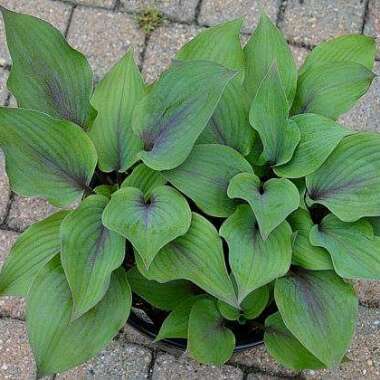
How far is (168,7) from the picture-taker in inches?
90.7

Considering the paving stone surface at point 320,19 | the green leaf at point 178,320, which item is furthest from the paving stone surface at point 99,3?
the green leaf at point 178,320

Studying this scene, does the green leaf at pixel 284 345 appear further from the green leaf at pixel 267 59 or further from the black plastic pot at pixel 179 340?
the green leaf at pixel 267 59

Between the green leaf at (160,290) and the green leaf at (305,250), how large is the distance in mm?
257

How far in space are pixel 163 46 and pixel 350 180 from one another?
1.11 m

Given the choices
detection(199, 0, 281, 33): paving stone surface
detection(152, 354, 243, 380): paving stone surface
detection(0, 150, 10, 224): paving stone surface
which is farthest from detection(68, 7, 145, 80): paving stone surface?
detection(152, 354, 243, 380): paving stone surface

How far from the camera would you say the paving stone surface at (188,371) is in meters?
1.93

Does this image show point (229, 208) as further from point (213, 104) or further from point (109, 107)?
point (109, 107)

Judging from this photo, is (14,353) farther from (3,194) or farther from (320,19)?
(320,19)

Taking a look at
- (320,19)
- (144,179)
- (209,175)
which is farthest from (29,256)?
(320,19)

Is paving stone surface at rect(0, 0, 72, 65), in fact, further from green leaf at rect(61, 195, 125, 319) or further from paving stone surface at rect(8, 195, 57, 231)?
green leaf at rect(61, 195, 125, 319)

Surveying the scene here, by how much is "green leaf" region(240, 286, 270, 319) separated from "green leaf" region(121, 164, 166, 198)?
0.29 metres

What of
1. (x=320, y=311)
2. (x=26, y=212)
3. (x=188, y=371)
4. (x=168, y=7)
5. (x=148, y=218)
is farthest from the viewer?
(x=168, y=7)

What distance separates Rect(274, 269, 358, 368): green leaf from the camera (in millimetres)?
1291

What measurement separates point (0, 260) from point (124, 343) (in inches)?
16.7
